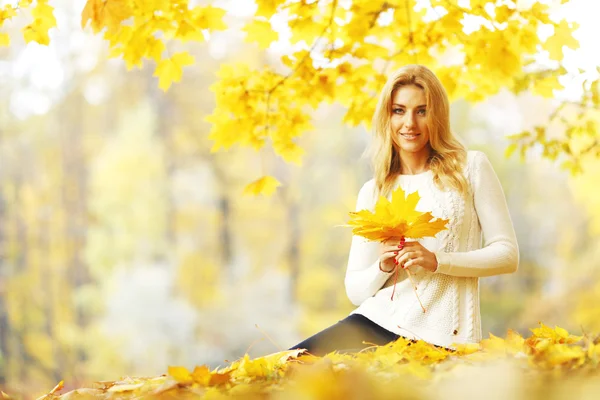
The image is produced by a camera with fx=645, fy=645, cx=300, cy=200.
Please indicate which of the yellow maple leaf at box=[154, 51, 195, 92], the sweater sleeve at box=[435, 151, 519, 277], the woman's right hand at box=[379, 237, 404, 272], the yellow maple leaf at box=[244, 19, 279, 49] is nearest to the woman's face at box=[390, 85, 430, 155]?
the sweater sleeve at box=[435, 151, 519, 277]

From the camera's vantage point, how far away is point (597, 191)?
8648 millimetres

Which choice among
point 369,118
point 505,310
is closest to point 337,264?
point 505,310

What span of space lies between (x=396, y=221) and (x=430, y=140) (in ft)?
1.58

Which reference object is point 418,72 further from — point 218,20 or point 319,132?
point 319,132

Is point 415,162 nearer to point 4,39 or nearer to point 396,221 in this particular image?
point 396,221

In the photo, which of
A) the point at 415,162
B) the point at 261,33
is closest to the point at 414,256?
the point at 415,162

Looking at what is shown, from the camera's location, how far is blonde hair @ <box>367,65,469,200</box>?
174 cm

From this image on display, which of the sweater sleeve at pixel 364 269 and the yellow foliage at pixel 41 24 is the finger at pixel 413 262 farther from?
the yellow foliage at pixel 41 24

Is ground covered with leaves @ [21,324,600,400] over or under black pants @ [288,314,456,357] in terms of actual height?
over

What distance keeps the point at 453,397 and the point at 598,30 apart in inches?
211

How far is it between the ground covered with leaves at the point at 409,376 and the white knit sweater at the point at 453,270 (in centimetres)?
34

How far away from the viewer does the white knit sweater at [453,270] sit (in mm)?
1650

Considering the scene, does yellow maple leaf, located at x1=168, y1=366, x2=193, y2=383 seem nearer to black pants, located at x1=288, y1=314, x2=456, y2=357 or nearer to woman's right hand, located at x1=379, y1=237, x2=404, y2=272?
woman's right hand, located at x1=379, y1=237, x2=404, y2=272

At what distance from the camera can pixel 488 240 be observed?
170 centimetres
